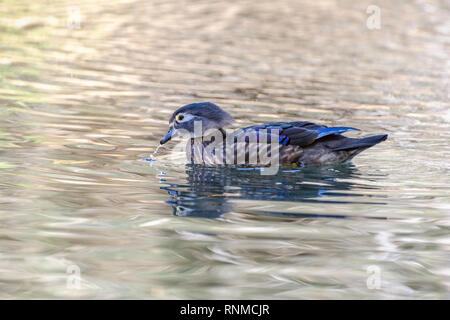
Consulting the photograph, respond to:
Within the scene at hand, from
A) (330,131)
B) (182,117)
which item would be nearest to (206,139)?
(182,117)

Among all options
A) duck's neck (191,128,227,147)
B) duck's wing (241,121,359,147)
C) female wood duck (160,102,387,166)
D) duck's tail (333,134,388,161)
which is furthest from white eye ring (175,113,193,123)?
duck's tail (333,134,388,161)

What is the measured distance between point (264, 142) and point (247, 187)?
107 cm

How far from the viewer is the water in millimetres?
5309

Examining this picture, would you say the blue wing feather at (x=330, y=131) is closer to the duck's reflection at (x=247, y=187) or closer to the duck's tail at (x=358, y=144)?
the duck's tail at (x=358, y=144)

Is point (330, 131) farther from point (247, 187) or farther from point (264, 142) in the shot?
point (247, 187)

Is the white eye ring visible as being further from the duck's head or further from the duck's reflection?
the duck's reflection

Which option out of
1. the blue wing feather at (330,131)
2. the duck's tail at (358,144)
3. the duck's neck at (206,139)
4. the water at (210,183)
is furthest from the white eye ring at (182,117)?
the duck's tail at (358,144)

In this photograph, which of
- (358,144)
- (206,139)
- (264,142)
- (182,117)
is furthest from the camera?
(206,139)

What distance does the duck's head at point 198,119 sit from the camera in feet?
30.8

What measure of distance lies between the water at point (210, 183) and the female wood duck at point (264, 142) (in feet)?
0.70

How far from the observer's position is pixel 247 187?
805 centimetres

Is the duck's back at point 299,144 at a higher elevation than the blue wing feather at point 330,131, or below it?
below
